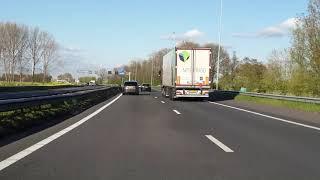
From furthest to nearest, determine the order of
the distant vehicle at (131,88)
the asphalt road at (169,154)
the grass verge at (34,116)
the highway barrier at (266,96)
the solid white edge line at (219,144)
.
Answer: the distant vehicle at (131,88), the highway barrier at (266,96), the grass verge at (34,116), the solid white edge line at (219,144), the asphalt road at (169,154)

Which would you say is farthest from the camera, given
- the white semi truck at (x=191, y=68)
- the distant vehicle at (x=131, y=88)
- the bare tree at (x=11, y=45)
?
the bare tree at (x=11, y=45)

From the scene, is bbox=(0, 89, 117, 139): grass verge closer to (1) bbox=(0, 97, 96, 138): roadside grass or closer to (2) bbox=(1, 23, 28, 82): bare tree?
(1) bbox=(0, 97, 96, 138): roadside grass

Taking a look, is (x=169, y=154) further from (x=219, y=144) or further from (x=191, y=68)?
(x=191, y=68)

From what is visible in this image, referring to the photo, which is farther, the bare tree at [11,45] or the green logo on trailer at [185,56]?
the bare tree at [11,45]

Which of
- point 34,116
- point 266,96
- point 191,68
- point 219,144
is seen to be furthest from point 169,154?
point 191,68

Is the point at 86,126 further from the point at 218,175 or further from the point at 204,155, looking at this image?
the point at 218,175

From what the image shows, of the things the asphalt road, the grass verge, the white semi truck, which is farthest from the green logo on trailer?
the asphalt road

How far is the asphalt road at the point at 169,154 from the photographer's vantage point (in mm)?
7914

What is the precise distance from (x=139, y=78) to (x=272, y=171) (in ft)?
506

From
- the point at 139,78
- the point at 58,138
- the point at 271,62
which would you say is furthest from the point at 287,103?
the point at 139,78

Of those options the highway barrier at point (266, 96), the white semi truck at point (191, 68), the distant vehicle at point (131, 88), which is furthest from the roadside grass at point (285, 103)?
the distant vehicle at point (131, 88)

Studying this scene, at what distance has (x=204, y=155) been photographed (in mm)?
9891

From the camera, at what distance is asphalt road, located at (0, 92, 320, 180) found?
7.91 metres

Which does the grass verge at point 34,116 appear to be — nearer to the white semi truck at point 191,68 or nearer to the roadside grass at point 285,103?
the roadside grass at point 285,103
